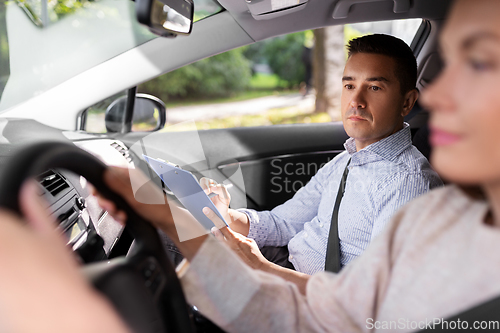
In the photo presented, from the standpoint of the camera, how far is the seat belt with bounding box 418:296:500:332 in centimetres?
72

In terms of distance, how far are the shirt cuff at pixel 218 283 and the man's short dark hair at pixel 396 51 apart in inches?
43.8

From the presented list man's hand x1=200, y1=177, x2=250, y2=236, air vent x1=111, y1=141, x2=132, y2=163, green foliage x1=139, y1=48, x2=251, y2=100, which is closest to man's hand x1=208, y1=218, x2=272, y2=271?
man's hand x1=200, y1=177, x2=250, y2=236

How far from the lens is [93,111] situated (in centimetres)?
237

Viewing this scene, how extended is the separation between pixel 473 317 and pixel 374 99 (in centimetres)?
106

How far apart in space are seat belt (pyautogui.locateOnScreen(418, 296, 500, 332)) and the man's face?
990 mm

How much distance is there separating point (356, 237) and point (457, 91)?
1.03 m

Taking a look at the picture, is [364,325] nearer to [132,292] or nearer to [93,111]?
[132,292]

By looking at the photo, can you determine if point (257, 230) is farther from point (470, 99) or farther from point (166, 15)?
point (470, 99)

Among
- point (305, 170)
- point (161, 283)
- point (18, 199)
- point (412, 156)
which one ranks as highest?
point (18, 199)

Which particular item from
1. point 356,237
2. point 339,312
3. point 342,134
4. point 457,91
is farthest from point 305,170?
point 457,91

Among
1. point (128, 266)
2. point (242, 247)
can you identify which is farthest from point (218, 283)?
point (242, 247)

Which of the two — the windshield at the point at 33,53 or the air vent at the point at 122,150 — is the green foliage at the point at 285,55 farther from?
the air vent at the point at 122,150

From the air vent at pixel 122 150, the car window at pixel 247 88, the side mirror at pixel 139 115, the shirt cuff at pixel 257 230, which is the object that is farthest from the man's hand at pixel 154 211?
the car window at pixel 247 88

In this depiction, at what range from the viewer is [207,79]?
38.3 ft
